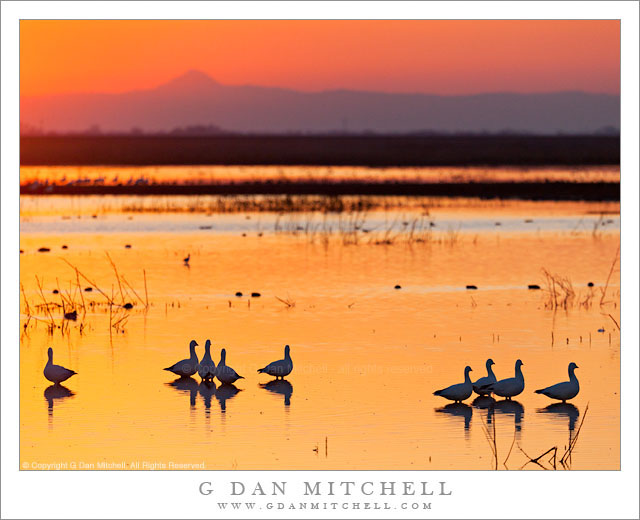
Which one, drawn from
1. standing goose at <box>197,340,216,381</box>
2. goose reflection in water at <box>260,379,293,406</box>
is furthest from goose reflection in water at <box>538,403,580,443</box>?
standing goose at <box>197,340,216,381</box>

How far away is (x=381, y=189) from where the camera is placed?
164ft

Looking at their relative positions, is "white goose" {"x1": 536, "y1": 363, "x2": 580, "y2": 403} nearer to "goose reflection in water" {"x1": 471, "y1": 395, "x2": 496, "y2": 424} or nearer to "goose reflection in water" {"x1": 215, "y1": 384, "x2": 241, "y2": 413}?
"goose reflection in water" {"x1": 471, "y1": 395, "x2": 496, "y2": 424}

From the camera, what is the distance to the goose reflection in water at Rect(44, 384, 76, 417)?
552 inches

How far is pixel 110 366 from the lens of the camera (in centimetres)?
1563

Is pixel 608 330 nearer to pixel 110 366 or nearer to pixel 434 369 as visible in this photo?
pixel 434 369

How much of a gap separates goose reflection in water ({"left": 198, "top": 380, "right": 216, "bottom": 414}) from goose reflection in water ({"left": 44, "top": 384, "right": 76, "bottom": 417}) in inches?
65.5

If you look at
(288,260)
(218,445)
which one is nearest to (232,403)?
(218,445)

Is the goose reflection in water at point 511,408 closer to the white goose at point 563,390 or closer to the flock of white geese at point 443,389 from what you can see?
the flock of white geese at point 443,389

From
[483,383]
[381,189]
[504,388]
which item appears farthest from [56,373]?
[381,189]

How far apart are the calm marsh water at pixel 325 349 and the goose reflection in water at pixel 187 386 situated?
0.18 ft

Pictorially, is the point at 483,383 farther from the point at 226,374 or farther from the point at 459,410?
the point at 226,374

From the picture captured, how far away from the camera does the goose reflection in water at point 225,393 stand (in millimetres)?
13906

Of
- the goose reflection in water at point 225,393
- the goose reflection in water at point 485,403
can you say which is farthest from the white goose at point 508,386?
the goose reflection in water at point 225,393

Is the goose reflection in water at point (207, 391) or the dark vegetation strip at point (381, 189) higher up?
the dark vegetation strip at point (381, 189)
